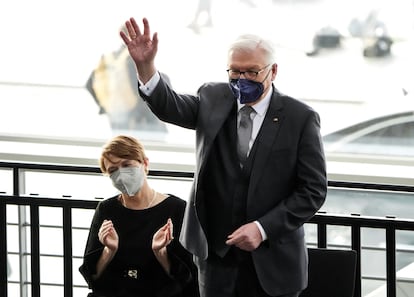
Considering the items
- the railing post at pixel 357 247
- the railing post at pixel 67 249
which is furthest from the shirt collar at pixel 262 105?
the railing post at pixel 67 249

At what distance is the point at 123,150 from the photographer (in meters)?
2.97

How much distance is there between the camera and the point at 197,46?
513 cm

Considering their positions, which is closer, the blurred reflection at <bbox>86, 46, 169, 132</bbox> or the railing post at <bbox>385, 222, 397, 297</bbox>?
the railing post at <bbox>385, 222, 397, 297</bbox>

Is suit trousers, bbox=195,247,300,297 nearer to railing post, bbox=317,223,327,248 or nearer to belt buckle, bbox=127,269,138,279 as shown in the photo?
belt buckle, bbox=127,269,138,279

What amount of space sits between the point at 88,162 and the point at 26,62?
62 cm

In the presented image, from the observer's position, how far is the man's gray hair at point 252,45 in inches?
95.0

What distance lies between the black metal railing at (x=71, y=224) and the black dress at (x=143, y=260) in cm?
39

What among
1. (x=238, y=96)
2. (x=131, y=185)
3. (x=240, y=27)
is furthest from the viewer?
(x=240, y=27)

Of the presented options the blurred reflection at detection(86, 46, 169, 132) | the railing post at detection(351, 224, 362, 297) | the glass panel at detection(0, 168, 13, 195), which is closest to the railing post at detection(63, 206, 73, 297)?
the railing post at detection(351, 224, 362, 297)

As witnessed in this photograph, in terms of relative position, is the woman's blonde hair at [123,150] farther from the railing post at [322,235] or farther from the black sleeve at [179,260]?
the railing post at [322,235]

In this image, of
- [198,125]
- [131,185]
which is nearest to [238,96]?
[198,125]

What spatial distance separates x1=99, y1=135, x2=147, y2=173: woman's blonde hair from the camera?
2973 mm

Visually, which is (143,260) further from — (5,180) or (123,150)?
(5,180)

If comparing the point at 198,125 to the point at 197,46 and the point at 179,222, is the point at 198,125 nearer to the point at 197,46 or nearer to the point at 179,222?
the point at 179,222
